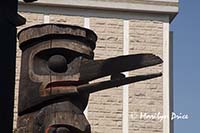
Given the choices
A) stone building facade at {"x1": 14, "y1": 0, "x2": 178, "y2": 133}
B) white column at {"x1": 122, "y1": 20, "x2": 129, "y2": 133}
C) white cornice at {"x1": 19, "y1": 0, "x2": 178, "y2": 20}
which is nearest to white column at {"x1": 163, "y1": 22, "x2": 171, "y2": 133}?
stone building facade at {"x1": 14, "y1": 0, "x2": 178, "y2": 133}

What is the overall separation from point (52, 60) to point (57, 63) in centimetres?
5

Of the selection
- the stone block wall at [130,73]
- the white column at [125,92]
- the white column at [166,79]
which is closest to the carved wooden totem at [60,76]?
the stone block wall at [130,73]

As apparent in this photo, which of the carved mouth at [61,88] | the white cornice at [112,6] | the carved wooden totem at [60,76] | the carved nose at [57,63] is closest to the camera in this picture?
the carved wooden totem at [60,76]

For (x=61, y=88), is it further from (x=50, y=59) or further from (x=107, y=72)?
(x=107, y=72)

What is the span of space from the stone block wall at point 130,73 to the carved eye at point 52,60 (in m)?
2.89

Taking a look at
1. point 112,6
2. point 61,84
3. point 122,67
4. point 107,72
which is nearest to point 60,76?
point 61,84

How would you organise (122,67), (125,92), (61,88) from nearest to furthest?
(122,67) < (61,88) < (125,92)

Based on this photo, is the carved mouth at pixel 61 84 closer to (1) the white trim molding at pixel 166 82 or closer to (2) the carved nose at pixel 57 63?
(2) the carved nose at pixel 57 63

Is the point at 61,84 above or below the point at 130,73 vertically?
below

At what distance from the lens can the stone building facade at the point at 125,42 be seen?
6520 millimetres

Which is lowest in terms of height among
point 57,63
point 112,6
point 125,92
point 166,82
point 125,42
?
point 125,92

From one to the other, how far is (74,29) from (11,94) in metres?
1.85

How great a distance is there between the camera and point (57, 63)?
11.4 ft

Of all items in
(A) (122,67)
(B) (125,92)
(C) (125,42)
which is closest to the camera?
(A) (122,67)
